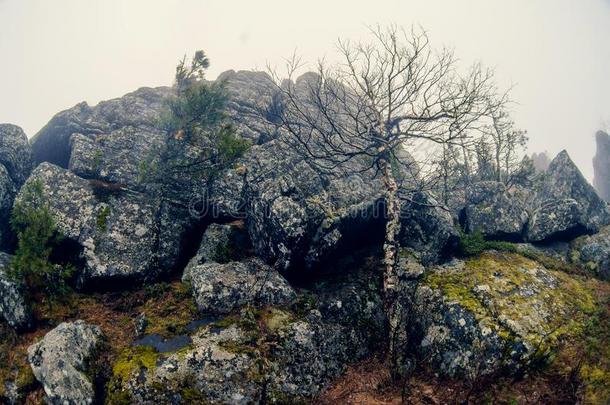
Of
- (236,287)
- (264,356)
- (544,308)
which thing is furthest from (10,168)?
(544,308)

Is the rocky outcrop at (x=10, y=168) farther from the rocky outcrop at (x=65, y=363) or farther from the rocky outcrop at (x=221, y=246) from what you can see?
the rocky outcrop at (x=221, y=246)

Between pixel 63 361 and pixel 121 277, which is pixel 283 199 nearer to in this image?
pixel 121 277

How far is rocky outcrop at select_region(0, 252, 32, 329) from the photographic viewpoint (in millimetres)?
10273

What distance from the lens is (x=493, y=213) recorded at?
1675cm

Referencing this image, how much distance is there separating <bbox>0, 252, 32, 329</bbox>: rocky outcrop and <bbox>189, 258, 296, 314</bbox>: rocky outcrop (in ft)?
16.6

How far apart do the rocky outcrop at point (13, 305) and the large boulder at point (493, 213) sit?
18509mm

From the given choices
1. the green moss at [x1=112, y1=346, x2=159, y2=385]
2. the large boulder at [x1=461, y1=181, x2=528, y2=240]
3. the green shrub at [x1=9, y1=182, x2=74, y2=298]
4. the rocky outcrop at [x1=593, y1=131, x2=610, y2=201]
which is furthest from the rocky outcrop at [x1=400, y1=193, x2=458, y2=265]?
the rocky outcrop at [x1=593, y1=131, x2=610, y2=201]

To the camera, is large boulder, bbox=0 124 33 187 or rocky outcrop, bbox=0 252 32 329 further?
large boulder, bbox=0 124 33 187

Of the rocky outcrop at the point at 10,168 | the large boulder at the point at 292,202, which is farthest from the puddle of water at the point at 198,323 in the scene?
the rocky outcrop at the point at 10,168

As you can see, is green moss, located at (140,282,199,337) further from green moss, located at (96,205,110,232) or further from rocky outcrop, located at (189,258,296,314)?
green moss, located at (96,205,110,232)

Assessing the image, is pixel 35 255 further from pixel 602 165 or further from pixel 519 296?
pixel 602 165

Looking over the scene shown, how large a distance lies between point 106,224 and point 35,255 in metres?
3.13

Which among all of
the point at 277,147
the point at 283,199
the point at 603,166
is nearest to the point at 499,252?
the point at 283,199

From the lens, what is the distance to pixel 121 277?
503 inches
